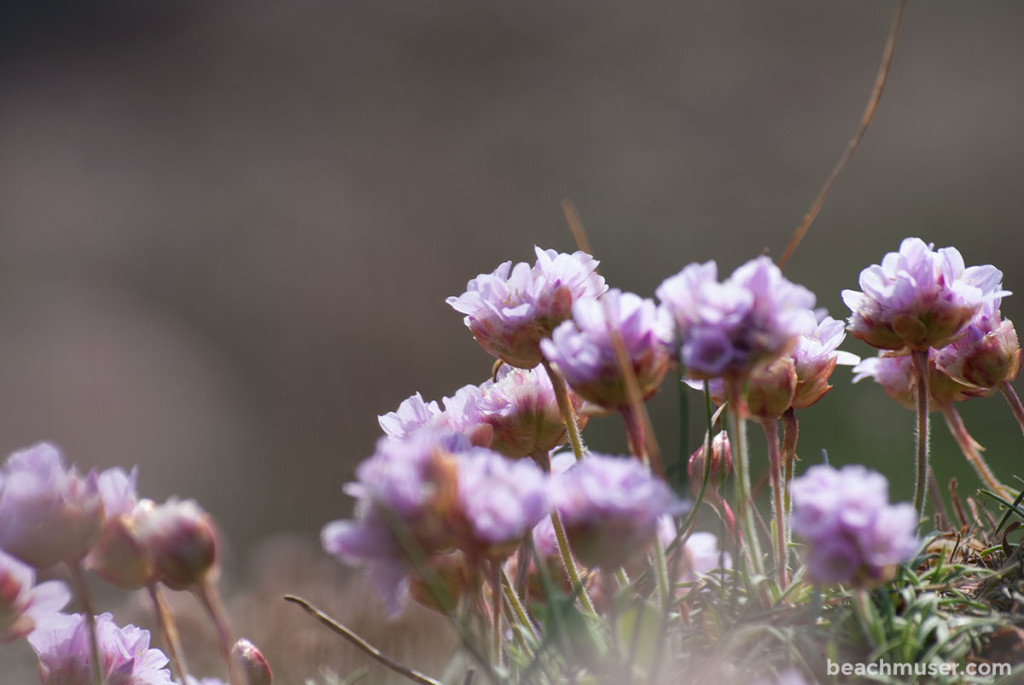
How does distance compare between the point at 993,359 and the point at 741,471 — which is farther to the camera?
the point at 993,359

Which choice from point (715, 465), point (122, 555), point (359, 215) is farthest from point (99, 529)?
point (359, 215)

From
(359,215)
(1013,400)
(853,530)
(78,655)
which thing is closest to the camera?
(853,530)

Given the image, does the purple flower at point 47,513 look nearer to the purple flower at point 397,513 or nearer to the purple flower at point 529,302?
the purple flower at point 397,513

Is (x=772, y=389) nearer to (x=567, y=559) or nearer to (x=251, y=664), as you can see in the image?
(x=567, y=559)

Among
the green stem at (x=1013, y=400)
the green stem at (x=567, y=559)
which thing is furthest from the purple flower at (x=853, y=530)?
the green stem at (x=1013, y=400)

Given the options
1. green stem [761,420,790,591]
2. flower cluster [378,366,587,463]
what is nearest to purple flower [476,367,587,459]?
flower cluster [378,366,587,463]

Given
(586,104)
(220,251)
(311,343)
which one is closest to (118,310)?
(220,251)

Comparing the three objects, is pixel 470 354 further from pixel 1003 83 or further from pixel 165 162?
pixel 1003 83
